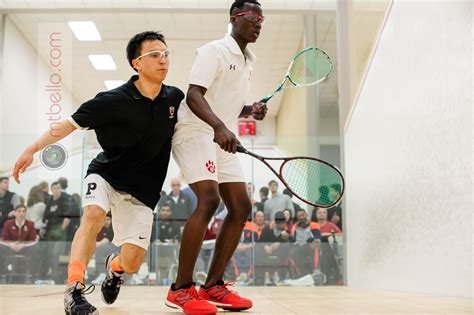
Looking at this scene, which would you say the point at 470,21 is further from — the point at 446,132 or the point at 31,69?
the point at 31,69

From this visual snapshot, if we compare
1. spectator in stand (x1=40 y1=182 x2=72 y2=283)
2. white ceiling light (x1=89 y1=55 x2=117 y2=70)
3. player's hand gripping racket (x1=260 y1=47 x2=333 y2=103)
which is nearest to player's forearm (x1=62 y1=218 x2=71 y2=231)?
spectator in stand (x1=40 y1=182 x2=72 y2=283)

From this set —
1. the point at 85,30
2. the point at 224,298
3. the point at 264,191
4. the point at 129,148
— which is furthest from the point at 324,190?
the point at 85,30

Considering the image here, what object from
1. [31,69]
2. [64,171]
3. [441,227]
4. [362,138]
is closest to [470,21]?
[441,227]

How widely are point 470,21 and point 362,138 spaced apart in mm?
2148

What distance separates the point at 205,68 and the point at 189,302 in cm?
73

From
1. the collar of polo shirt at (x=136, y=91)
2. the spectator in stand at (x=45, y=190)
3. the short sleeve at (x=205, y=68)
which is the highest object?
the short sleeve at (x=205, y=68)

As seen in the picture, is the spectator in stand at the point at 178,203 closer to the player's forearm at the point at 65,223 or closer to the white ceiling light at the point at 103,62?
the player's forearm at the point at 65,223

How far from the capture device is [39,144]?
184 cm

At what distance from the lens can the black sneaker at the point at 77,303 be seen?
1.62 m

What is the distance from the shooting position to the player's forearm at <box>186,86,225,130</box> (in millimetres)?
1812

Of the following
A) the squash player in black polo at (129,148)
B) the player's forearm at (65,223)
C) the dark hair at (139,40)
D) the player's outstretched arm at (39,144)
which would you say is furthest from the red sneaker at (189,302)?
the player's forearm at (65,223)

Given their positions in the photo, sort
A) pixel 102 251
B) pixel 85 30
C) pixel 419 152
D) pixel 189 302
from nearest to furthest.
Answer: pixel 189 302, pixel 419 152, pixel 102 251, pixel 85 30

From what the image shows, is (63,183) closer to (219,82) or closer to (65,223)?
(65,223)

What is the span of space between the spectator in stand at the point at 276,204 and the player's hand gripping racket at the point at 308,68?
9.15ft
